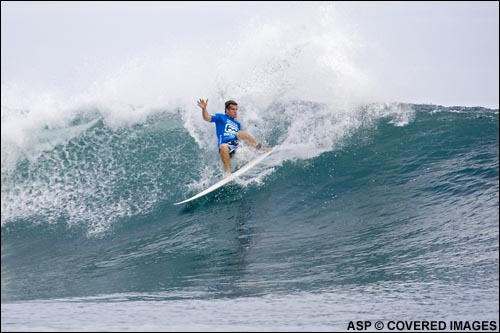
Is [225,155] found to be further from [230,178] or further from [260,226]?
[260,226]

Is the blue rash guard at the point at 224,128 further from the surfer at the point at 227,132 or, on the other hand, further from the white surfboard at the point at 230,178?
the white surfboard at the point at 230,178

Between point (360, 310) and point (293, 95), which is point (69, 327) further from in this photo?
point (293, 95)

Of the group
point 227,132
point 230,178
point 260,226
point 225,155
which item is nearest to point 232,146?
point 227,132

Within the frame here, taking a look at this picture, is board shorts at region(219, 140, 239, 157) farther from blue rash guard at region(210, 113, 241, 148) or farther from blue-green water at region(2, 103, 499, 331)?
blue-green water at region(2, 103, 499, 331)

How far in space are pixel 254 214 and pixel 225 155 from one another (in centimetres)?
128

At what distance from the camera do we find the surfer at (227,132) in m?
10.8

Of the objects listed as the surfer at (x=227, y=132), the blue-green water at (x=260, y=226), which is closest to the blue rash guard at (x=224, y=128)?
the surfer at (x=227, y=132)

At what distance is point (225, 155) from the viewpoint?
10781mm

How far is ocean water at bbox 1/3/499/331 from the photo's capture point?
6309 mm

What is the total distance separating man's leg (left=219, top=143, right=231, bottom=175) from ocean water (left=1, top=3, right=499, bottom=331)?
15.1 inches

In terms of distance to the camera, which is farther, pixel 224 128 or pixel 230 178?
pixel 224 128

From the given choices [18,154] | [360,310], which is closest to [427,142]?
[360,310]

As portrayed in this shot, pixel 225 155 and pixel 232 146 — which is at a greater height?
pixel 232 146

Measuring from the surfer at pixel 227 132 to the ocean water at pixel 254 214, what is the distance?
0.25 meters
